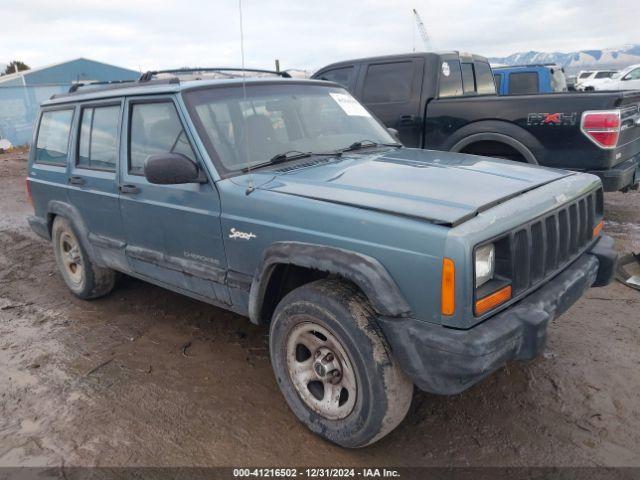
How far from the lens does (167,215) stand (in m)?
3.36

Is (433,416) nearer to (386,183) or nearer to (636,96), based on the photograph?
(386,183)

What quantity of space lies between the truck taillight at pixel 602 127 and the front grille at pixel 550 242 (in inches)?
89.1

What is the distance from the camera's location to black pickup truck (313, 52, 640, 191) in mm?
5074

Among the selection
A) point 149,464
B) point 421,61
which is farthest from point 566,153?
point 149,464

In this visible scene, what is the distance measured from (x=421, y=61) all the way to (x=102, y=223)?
4352 mm

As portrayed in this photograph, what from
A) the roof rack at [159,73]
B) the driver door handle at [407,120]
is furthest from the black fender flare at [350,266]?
the driver door handle at [407,120]

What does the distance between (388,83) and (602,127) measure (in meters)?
2.65

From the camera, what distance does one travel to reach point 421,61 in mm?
6379

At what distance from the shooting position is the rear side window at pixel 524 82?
9.93 m

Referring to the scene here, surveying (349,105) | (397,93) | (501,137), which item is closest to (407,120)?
(397,93)

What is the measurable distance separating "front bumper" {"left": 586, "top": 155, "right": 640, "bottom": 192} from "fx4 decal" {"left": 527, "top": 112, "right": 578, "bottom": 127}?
567 mm

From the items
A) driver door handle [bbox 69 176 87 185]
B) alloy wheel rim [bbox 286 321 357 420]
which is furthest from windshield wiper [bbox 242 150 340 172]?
driver door handle [bbox 69 176 87 185]

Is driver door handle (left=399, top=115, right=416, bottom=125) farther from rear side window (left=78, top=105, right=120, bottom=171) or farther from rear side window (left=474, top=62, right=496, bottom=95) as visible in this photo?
rear side window (left=78, top=105, right=120, bottom=171)

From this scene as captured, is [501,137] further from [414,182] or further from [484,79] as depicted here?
[414,182]
